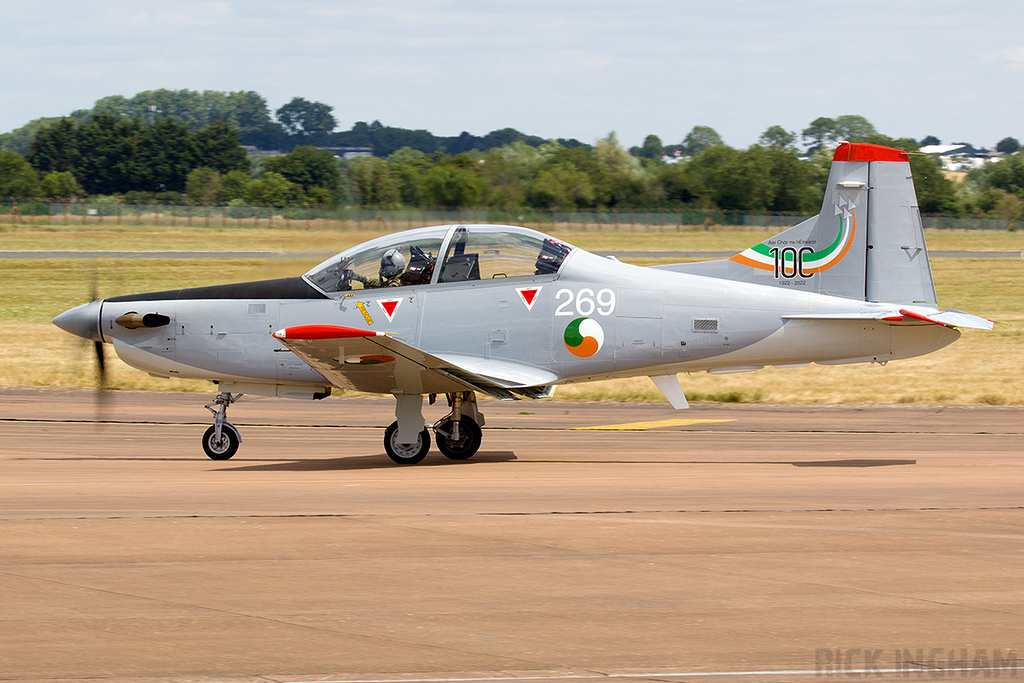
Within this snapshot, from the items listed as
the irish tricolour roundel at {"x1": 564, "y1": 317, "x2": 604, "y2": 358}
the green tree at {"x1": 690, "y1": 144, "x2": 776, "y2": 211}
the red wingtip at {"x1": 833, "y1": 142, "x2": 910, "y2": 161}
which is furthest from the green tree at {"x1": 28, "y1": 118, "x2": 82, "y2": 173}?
the red wingtip at {"x1": 833, "y1": 142, "x2": 910, "y2": 161}

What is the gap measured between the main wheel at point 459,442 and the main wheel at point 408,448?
46 cm

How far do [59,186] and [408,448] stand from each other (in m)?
78.7

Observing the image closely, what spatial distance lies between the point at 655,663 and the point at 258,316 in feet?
24.9

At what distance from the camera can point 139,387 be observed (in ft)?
68.8

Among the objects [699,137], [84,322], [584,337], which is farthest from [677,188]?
[699,137]

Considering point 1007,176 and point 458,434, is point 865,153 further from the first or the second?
point 1007,176

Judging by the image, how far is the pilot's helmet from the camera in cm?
1161

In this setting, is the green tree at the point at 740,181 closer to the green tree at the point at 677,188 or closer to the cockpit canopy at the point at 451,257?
the green tree at the point at 677,188

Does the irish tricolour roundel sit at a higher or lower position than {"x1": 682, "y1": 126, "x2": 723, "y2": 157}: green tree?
lower

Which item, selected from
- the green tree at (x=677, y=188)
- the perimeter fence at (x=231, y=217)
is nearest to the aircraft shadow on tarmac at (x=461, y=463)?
the perimeter fence at (x=231, y=217)

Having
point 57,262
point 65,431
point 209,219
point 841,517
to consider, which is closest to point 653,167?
point 209,219

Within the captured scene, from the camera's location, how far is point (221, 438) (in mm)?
12383

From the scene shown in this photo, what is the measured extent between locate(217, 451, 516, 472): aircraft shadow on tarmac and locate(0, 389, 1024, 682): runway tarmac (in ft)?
0.20

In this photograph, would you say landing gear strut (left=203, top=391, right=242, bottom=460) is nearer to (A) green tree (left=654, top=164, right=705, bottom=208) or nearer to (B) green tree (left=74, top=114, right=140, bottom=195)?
(A) green tree (left=654, top=164, right=705, bottom=208)
